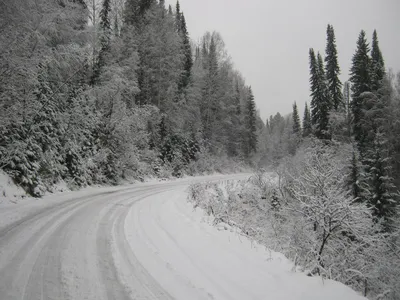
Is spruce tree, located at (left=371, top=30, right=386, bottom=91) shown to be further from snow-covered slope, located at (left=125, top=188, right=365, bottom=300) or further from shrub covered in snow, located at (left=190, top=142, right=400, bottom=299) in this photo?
snow-covered slope, located at (left=125, top=188, right=365, bottom=300)

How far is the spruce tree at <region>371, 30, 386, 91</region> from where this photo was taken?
30750mm

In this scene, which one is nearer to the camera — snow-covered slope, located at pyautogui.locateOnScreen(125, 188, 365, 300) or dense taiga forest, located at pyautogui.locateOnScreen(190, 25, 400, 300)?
snow-covered slope, located at pyautogui.locateOnScreen(125, 188, 365, 300)

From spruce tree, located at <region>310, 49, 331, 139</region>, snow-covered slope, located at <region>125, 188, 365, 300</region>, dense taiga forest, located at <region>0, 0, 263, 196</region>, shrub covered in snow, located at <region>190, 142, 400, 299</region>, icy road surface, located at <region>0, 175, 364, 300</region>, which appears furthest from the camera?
spruce tree, located at <region>310, 49, 331, 139</region>

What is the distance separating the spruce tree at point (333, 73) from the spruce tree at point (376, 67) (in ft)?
15.6

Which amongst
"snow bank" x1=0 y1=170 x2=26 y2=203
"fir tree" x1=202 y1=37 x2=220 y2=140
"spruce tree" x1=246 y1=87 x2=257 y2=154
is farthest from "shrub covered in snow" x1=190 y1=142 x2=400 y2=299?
"spruce tree" x1=246 y1=87 x2=257 y2=154

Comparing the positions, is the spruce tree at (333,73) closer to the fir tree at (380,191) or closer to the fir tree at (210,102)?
the fir tree at (210,102)

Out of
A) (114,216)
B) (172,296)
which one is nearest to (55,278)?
(172,296)

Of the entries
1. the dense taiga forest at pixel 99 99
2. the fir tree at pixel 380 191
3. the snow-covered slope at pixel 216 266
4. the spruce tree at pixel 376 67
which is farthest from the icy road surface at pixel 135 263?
the spruce tree at pixel 376 67

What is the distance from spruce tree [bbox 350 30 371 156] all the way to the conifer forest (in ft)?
0.55

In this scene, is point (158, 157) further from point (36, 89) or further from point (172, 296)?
point (172, 296)

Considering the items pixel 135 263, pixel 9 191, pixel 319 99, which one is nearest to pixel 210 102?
pixel 319 99

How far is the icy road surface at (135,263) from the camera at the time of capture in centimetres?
351

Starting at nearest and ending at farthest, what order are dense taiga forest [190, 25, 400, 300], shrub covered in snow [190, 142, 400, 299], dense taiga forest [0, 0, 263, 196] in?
shrub covered in snow [190, 142, 400, 299] → dense taiga forest [190, 25, 400, 300] → dense taiga forest [0, 0, 263, 196]

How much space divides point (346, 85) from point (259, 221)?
183 ft
